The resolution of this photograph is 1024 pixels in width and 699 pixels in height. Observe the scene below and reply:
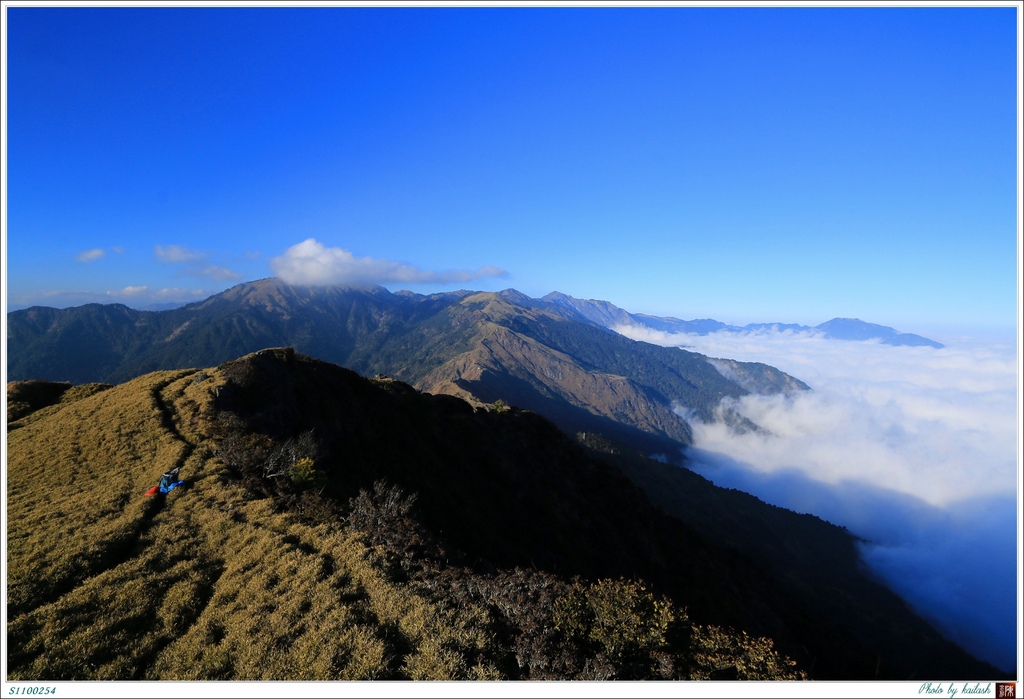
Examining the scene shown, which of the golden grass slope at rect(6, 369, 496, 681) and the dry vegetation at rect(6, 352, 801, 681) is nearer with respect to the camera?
the dry vegetation at rect(6, 352, 801, 681)

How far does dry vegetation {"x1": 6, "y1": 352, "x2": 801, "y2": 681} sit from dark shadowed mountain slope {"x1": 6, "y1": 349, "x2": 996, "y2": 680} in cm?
7

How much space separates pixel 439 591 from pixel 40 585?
13.5 meters

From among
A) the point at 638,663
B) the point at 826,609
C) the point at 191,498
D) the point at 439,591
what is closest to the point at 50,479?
the point at 191,498

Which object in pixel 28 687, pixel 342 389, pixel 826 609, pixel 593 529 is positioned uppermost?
pixel 342 389

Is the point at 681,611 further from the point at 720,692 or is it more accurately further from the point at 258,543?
the point at 258,543

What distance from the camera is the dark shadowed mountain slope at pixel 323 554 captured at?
10.9 metres

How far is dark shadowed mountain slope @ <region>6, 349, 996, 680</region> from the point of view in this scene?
429 inches

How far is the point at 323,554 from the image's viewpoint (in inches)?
618

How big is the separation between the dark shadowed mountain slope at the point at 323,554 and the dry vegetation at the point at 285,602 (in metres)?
0.07

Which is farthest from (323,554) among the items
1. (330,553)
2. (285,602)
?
(285,602)

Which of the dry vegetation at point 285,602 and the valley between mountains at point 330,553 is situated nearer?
the dry vegetation at point 285,602

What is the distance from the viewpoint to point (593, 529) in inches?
1539

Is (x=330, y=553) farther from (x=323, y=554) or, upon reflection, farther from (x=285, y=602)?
(x=285, y=602)

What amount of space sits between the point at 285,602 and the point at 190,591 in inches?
151
